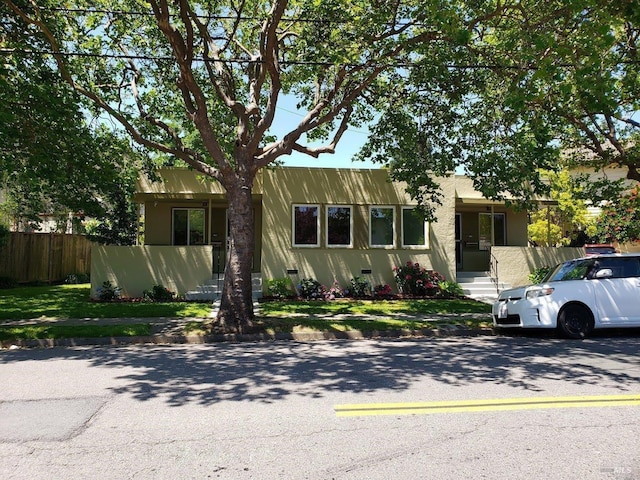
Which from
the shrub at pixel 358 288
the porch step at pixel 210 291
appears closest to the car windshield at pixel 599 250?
the shrub at pixel 358 288

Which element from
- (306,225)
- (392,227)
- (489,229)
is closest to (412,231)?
(392,227)

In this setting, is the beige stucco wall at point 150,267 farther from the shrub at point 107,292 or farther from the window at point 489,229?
the window at point 489,229

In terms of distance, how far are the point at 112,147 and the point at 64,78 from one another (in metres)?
3.20

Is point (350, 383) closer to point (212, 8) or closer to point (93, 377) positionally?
point (93, 377)

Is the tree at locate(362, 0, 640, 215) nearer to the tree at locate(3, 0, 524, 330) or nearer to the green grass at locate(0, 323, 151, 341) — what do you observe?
the tree at locate(3, 0, 524, 330)

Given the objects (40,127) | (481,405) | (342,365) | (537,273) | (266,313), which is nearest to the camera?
(481,405)

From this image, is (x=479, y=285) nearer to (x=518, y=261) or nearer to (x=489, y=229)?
(x=518, y=261)

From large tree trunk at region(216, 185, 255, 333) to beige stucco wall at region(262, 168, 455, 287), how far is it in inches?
207

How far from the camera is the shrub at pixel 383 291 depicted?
53.8 ft

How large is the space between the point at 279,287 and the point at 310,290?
3.31 ft

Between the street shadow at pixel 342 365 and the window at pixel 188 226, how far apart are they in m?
9.69

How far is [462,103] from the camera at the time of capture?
44.2 feet

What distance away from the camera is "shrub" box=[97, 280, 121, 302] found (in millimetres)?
15656

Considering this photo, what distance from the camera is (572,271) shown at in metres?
10.4
